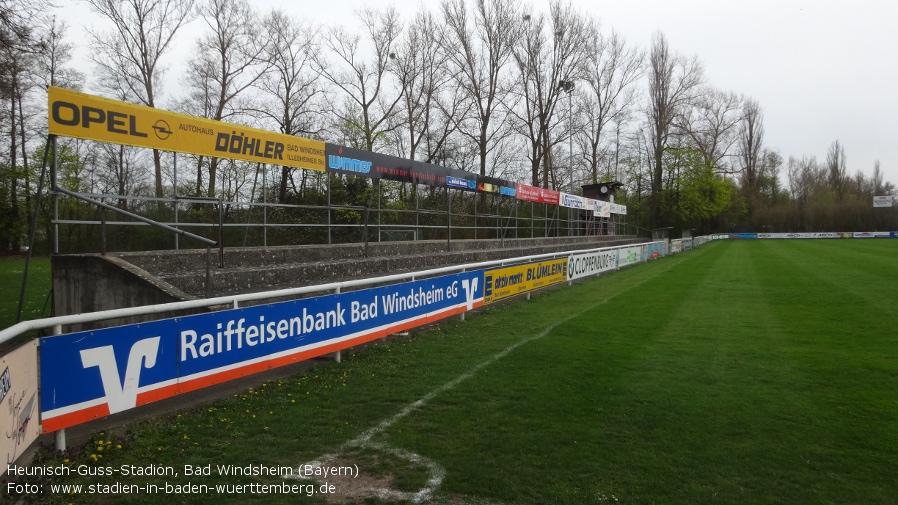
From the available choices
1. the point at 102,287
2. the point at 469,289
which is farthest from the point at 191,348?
the point at 469,289

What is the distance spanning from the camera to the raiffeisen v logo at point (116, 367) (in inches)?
175

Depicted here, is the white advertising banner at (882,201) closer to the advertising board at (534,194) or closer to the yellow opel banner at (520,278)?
the advertising board at (534,194)

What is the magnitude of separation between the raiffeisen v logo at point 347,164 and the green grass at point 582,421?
5107 millimetres

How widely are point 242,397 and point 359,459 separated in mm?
2106

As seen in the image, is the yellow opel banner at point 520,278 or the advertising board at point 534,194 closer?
the yellow opel banner at point 520,278

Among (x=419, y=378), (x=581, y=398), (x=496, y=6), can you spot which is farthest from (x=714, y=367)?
(x=496, y=6)

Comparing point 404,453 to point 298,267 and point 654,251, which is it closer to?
point 298,267

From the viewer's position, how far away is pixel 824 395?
5828mm

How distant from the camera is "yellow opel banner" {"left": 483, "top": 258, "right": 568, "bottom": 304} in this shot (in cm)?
1254

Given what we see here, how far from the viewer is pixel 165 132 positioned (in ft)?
29.4

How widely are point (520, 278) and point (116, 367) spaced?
35.0ft

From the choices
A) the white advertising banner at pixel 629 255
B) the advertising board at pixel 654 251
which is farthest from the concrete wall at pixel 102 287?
the advertising board at pixel 654 251

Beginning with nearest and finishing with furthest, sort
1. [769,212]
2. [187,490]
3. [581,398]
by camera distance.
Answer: [187,490] → [581,398] → [769,212]

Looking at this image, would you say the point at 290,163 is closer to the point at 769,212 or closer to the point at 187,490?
the point at 187,490
